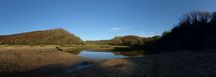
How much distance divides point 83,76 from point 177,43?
176 feet

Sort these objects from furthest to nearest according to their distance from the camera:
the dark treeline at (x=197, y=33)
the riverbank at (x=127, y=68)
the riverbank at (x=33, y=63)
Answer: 1. the dark treeline at (x=197, y=33)
2. the riverbank at (x=33, y=63)
3. the riverbank at (x=127, y=68)

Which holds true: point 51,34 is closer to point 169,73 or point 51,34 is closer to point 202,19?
point 202,19

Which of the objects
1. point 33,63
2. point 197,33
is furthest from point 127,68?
point 197,33

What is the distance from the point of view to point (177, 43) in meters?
69.2

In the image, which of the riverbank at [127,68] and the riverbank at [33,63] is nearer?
the riverbank at [127,68]

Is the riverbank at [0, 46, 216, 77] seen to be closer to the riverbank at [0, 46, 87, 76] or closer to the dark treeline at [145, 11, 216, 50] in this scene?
the riverbank at [0, 46, 87, 76]

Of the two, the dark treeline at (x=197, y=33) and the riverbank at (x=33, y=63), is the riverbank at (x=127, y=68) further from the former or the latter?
the dark treeline at (x=197, y=33)

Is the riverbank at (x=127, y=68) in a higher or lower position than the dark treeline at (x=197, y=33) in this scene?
lower

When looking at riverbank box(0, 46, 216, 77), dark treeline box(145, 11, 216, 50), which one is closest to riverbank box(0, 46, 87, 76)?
riverbank box(0, 46, 216, 77)

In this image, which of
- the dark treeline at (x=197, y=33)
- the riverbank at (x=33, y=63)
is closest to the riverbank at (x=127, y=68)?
the riverbank at (x=33, y=63)

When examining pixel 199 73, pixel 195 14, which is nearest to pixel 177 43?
pixel 195 14

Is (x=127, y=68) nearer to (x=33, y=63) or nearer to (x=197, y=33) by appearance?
(x=33, y=63)

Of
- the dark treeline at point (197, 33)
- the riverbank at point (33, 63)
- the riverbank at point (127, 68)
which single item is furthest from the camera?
the dark treeline at point (197, 33)

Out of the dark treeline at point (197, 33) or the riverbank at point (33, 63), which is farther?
the dark treeline at point (197, 33)
